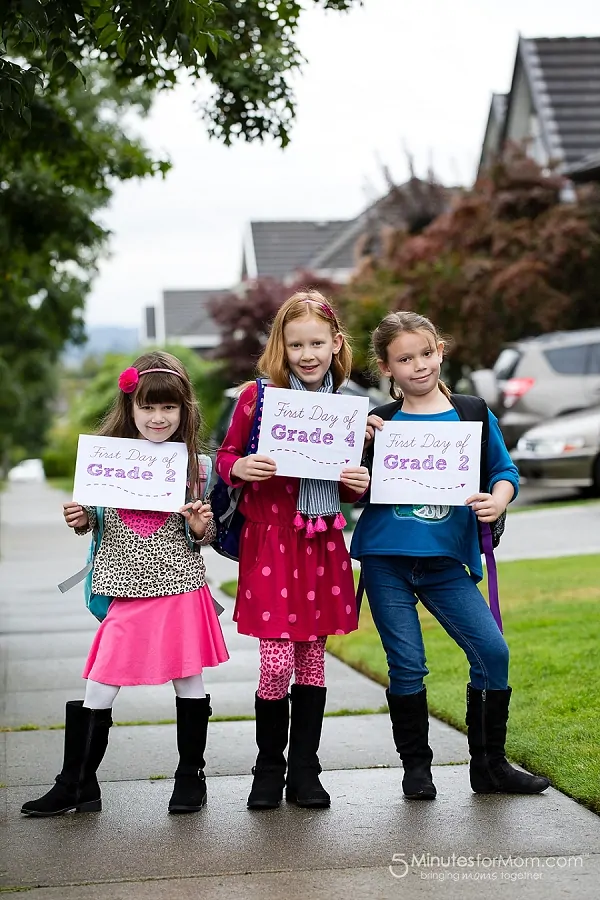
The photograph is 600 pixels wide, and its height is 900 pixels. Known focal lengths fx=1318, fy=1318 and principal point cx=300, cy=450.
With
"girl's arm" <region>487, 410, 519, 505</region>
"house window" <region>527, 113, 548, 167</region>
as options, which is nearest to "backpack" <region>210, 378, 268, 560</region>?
"girl's arm" <region>487, 410, 519, 505</region>

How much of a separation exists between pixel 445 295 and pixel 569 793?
17.8 meters

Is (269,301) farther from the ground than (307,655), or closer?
farther from the ground

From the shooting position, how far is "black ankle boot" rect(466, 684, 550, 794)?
4.66 m

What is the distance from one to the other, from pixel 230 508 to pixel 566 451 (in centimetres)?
1086

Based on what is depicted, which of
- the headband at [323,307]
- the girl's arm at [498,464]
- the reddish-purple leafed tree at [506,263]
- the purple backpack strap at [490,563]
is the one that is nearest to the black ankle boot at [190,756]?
the purple backpack strap at [490,563]

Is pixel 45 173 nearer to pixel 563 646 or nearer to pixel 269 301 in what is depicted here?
pixel 563 646

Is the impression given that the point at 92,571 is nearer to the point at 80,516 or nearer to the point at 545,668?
the point at 80,516

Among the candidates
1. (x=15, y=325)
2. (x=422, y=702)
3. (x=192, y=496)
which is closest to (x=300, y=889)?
(x=422, y=702)

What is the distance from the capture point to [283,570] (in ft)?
15.1

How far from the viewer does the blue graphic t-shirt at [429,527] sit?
4.65 metres

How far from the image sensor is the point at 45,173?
42.6 ft

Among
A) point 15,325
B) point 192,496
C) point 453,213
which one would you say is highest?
point 453,213

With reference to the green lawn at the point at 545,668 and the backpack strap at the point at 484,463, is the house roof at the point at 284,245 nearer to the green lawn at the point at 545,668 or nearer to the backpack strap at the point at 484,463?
the green lawn at the point at 545,668

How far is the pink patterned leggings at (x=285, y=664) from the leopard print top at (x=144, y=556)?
350mm
